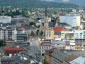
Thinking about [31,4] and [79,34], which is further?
[31,4]

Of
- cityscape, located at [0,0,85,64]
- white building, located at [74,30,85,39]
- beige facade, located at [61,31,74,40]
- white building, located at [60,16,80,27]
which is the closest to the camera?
cityscape, located at [0,0,85,64]

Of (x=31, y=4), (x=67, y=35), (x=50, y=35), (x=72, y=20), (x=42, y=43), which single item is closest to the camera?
(x=42, y=43)

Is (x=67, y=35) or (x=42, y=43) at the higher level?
(x=42, y=43)

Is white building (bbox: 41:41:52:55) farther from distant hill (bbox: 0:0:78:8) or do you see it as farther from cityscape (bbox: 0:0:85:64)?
distant hill (bbox: 0:0:78:8)

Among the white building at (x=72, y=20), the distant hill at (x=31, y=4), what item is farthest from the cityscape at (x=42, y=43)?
the distant hill at (x=31, y=4)

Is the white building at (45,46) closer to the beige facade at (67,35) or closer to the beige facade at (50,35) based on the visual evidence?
the beige facade at (50,35)

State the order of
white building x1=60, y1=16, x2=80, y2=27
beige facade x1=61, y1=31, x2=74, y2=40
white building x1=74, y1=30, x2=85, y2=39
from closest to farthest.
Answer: white building x1=74, y1=30, x2=85, y2=39 < beige facade x1=61, y1=31, x2=74, y2=40 < white building x1=60, y1=16, x2=80, y2=27

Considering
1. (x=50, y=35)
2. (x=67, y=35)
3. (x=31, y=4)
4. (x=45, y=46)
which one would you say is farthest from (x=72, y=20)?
(x=31, y=4)

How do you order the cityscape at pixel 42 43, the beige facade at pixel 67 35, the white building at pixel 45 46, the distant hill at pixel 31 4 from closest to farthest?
1. the cityscape at pixel 42 43
2. the white building at pixel 45 46
3. the beige facade at pixel 67 35
4. the distant hill at pixel 31 4

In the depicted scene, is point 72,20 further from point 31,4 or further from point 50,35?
point 31,4

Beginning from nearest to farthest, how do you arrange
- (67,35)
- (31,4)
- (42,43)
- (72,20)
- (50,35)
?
(42,43)
(50,35)
(67,35)
(72,20)
(31,4)

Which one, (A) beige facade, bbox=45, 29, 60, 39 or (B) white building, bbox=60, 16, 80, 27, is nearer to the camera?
(A) beige facade, bbox=45, 29, 60, 39

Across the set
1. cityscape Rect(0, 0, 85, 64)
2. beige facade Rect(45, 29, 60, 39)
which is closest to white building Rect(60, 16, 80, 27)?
cityscape Rect(0, 0, 85, 64)
